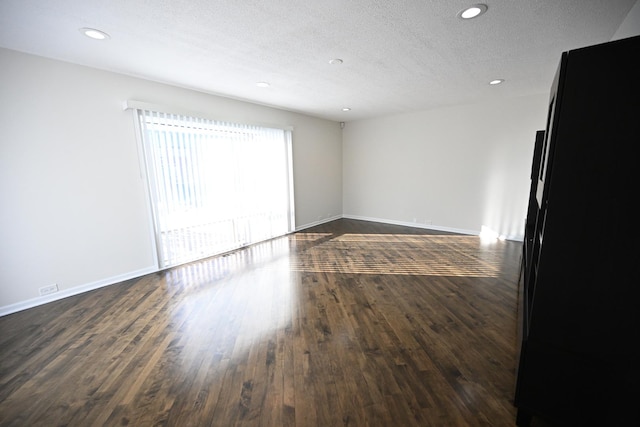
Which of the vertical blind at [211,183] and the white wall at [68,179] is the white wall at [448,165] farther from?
the white wall at [68,179]

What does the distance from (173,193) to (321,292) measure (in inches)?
104

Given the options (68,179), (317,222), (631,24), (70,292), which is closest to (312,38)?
(631,24)

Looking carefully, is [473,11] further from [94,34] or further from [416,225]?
[416,225]

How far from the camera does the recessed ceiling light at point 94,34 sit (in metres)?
2.18

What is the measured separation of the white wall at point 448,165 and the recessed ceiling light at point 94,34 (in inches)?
216

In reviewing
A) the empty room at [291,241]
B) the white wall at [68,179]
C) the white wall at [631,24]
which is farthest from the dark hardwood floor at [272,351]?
the white wall at [631,24]

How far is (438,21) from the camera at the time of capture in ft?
6.80

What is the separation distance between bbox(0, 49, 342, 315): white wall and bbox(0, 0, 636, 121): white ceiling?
0.25 meters

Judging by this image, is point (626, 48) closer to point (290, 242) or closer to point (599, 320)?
point (599, 320)

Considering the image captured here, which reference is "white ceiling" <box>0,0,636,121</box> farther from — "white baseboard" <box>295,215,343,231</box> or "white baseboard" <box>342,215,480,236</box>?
"white baseboard" <box>295,215,343,231</box>

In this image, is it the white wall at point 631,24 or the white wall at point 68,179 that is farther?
the white wall at point 68,179

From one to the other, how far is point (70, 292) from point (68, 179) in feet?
4.44

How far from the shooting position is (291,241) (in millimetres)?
5320

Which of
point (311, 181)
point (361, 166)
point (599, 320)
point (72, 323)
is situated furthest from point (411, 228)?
point (72, 323)
